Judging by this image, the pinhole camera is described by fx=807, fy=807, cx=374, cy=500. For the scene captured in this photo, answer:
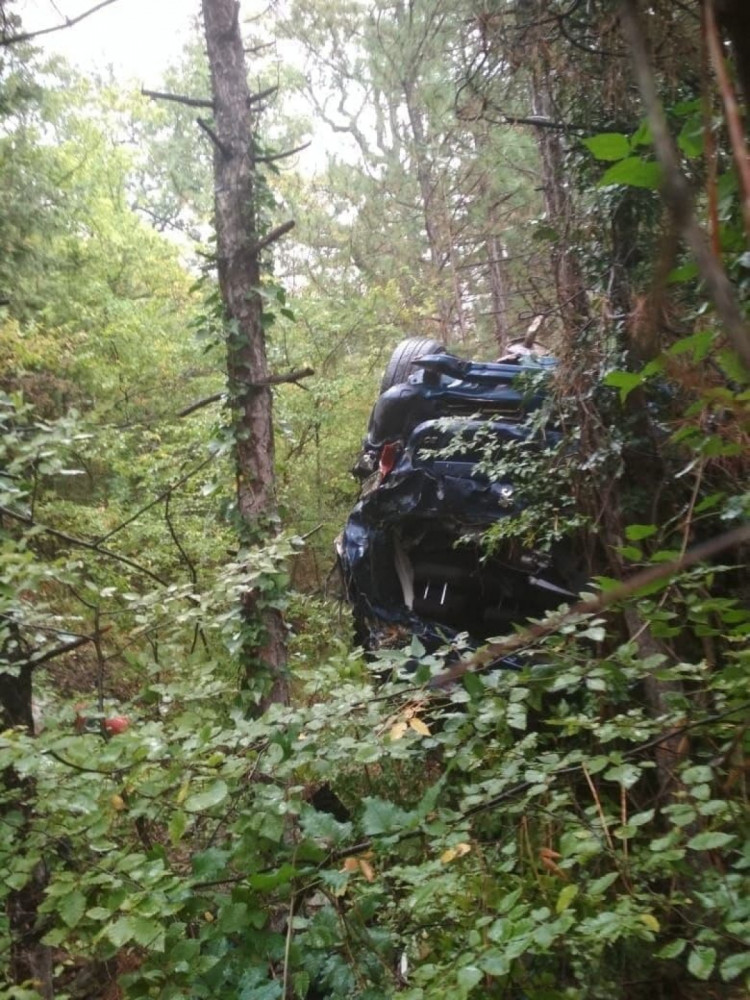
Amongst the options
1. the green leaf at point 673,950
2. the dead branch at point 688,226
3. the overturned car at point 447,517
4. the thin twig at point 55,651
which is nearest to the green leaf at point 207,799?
the green leaf at point 673,950

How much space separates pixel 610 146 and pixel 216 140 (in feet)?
18.2

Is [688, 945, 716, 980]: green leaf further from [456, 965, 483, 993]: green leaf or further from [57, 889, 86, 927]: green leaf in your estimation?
[57, 889, 86, 927]: green leaf

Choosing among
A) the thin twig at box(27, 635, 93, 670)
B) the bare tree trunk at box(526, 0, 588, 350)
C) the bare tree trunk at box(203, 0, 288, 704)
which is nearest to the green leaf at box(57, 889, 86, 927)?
the thin twig at box(27, 635, 93, 670)

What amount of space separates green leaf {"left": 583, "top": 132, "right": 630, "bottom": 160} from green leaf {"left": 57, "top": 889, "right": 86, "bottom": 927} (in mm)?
2191

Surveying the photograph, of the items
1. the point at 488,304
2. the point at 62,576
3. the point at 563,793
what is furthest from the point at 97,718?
the point at 488,304

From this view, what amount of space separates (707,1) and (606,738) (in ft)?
6.77

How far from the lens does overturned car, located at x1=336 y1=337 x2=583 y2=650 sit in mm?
5504

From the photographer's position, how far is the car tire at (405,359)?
23.8ft

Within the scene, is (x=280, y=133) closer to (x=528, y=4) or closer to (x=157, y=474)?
(x=157, y=474)

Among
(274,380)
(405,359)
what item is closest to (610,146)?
(274,380)

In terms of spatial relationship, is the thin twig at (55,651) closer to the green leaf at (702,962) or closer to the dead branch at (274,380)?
Answer: the green leaf at (702,962)

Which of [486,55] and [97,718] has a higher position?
[486,55]

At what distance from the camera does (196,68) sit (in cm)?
1888

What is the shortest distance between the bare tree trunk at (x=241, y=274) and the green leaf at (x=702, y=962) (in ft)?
14.2
